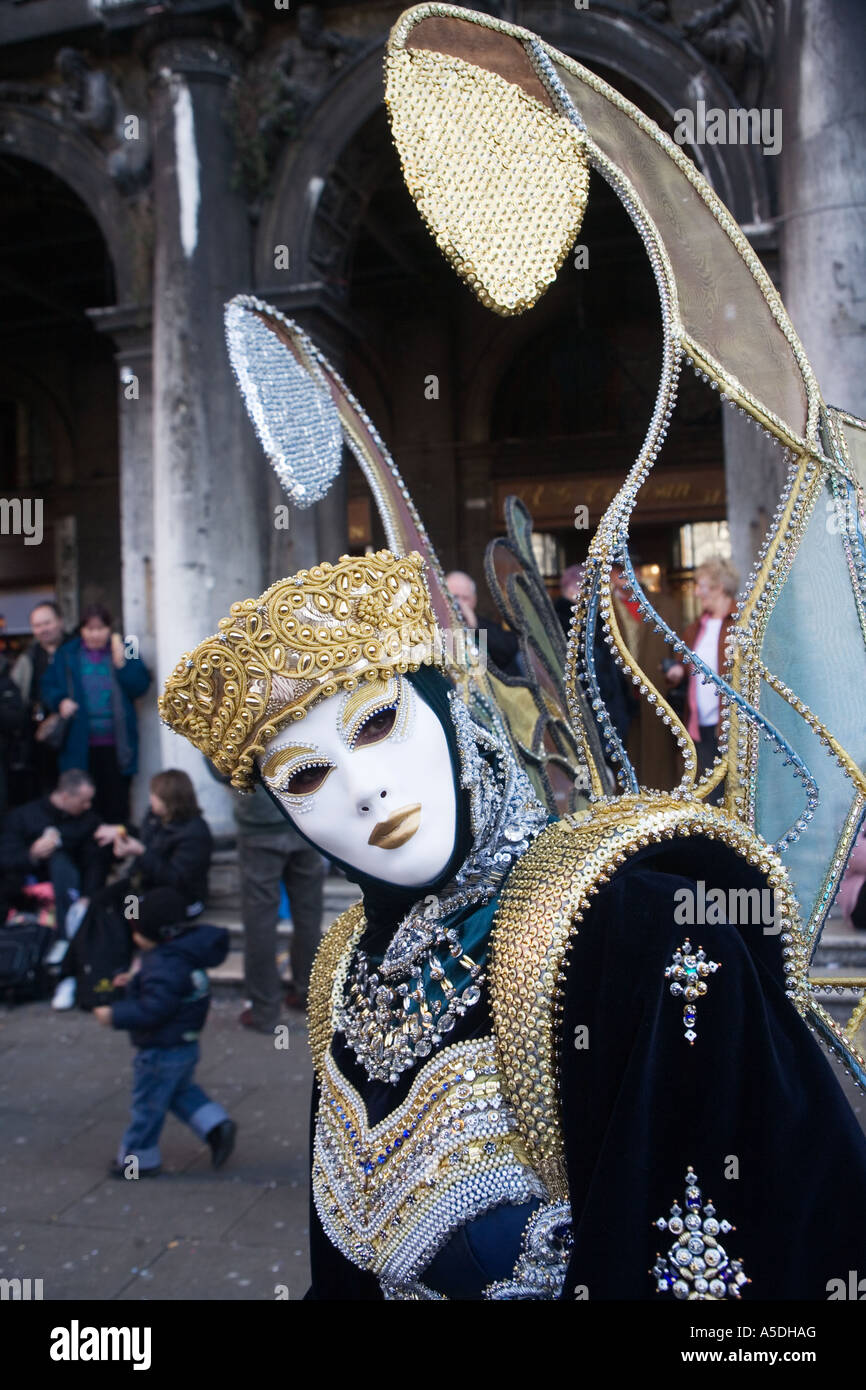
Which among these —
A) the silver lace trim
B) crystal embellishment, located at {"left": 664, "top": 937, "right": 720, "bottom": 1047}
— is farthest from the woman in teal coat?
crystal embellishment, located at {"left": 664, "top": 937, "right": 720, "bottom": 1047}

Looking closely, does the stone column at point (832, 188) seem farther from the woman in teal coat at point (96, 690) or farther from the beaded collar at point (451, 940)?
the beaded collar at point (451, 940)

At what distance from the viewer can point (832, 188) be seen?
5.52 metres

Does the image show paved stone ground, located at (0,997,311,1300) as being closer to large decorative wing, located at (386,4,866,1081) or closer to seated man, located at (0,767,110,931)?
Answer: seated man, located at (0,767,110,931)

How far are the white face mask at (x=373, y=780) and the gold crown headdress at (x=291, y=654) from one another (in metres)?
0.03

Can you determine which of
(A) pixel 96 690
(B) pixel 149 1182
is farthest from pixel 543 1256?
(A) pixel 96 690

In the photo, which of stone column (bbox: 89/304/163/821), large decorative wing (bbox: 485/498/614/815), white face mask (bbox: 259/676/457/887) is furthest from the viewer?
stone column (bbox: 89/304/163/821)

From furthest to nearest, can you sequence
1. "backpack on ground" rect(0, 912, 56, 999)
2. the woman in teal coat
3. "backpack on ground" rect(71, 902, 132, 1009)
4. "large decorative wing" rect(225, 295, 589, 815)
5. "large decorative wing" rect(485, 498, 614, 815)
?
the woman in teal coat → "backpack on ground" rect(0, 912, 56, 999) → "backpack on ground" rect(71, 902, 132, 1009) → "large decorative wing" rect(485, 498, 614, 815) → "large decorative wing" rect(225, 295, 589, 815)

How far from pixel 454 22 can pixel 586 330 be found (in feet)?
33.0

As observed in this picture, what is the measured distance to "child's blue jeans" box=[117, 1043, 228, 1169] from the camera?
3.90 m

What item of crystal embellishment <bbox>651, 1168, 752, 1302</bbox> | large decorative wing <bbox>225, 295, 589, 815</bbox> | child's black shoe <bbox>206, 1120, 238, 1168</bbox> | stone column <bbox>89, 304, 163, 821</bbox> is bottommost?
child's black shoe <bbox>206, 1120, 238, 1168</bbox>

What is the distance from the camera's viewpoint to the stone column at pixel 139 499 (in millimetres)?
7039

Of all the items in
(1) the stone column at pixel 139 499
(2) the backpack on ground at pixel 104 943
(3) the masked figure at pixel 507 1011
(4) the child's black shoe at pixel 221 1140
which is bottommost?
(4) the child's black shoe at pixel 221 1140

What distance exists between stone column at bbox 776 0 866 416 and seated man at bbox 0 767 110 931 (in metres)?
4.61

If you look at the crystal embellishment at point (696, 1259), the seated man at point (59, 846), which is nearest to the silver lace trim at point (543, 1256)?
the crystal embellishment at point (696, 1259)
